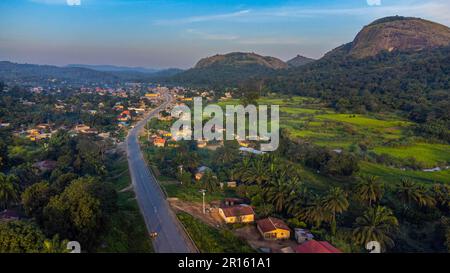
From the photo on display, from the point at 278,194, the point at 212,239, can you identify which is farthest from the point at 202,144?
the point at 212,239

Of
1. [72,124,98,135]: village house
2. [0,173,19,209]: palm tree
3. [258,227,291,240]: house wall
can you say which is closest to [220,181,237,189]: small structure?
[258,227,291,240]: house wall

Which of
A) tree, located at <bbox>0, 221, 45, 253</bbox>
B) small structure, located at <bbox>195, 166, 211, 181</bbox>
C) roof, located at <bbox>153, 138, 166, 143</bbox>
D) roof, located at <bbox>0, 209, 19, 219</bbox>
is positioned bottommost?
roof, located at <bbox>0, 209, 19, 219</bbox>

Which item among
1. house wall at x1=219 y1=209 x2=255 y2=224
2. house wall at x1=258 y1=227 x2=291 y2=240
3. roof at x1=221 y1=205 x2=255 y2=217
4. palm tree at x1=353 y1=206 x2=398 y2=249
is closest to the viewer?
palm tree at x1=353 y1=206 x2=398 y2=249

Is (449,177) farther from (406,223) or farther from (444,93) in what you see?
(444,93)

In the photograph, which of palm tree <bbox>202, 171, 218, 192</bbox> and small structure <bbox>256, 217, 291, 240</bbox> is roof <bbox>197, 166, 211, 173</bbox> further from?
small structure <bbox>256, 217, 291, 240</bbox>

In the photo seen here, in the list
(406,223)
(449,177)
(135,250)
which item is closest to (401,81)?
(449,177)

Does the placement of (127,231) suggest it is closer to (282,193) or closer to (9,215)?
(9,215)
